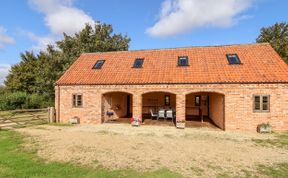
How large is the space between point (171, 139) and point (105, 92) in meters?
6.96

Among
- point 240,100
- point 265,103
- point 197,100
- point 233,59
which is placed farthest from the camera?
point 197,100

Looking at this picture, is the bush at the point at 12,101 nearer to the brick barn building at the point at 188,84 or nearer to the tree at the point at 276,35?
the brick barn building at the point at 188,84

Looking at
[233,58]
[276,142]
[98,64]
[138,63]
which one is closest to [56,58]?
[98,64]

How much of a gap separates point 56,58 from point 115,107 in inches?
594

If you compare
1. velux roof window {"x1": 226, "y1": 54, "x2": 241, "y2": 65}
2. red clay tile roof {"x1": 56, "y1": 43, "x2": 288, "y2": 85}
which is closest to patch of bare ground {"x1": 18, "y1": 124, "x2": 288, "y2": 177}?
red clay tile roof {"x1": 56, "y1": 43, "x2": 288, "y2": 85}

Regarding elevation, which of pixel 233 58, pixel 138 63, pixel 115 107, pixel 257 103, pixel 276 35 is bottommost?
pixel 115 107

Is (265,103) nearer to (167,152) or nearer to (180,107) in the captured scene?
(180,107)

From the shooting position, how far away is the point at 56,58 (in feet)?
90.6

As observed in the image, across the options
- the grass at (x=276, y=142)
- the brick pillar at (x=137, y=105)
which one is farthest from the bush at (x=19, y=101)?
the grass at (x=276, y=142)

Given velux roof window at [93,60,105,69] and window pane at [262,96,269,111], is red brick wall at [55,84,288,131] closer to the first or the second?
window pane at [262,96,269,111]

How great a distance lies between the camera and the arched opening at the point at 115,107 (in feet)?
52.5

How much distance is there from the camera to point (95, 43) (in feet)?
97.4

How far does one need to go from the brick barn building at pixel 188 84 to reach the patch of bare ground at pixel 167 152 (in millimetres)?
2253

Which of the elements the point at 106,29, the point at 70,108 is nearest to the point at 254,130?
the point at 70,108
